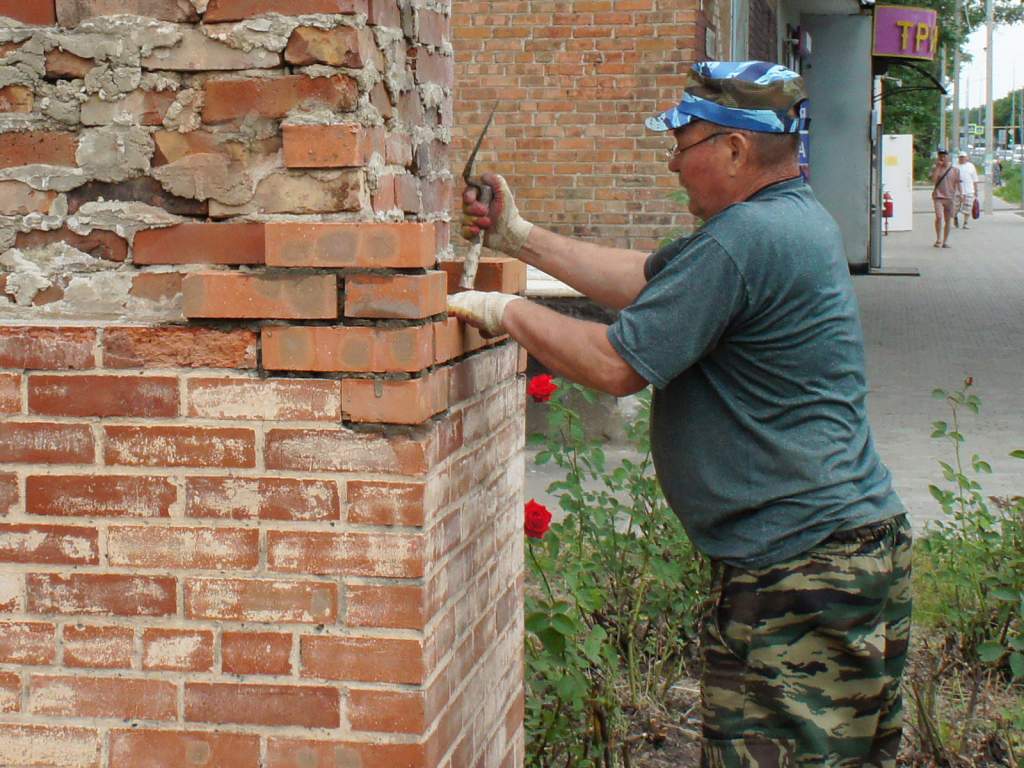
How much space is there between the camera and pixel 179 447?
2.43 meters

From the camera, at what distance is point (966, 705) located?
4.45 metres

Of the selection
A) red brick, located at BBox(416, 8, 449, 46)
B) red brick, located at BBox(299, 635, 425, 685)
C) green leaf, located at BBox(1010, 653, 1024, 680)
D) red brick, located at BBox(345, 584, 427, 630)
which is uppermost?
red brick, located at BBox(416, 8, 449, 46)

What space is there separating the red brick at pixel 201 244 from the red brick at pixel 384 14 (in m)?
0.43

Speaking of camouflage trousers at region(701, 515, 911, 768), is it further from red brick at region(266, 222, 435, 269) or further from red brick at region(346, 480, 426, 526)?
red brick at region(266, 222, 435, 269)

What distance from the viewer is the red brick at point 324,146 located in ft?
7.74

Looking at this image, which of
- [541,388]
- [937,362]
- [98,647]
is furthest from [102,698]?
[937,362]

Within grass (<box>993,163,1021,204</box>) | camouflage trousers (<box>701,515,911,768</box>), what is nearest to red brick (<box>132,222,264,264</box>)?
camouflage trousers (<box>701,515,911,768</box>)

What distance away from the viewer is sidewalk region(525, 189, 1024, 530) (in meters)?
7.80

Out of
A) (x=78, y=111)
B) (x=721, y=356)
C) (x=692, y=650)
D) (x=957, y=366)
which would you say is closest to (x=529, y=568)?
(x=692, y=650)

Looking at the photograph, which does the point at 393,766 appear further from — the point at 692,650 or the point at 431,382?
the point at 692,650

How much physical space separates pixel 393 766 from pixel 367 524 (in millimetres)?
432

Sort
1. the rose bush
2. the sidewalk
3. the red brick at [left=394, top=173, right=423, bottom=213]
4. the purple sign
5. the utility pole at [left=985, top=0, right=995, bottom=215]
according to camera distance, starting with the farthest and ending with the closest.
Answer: the utility pole at [left=985, top=0, right=995, bottom=215] → the purple sign → the sidewalk → the rose bush → the red brick at [left=394, top=173, right=423, bottom=213]

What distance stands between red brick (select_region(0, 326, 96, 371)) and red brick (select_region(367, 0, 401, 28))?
76cm

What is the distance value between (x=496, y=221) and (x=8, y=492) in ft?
4.32
